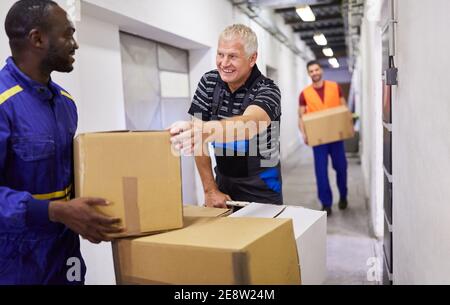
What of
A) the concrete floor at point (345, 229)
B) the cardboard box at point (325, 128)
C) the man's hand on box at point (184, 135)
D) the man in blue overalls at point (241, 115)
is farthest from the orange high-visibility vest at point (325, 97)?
the man's hand on box at point (184, 135)

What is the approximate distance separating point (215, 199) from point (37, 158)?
23.6 inches

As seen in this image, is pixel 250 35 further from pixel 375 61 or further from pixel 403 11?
pixel 375 61

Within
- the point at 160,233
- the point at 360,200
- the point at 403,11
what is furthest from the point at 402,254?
the point at 360,200

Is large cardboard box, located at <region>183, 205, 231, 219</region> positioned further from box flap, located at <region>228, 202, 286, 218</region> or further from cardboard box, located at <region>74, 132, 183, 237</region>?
cardboard box, located at <region>74, 132, 183, 237</region>

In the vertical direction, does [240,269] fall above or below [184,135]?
below

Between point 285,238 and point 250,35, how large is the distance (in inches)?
26.7

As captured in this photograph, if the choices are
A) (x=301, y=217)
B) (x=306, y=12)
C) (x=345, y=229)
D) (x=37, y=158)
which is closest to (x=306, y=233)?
(x=301, y=217)

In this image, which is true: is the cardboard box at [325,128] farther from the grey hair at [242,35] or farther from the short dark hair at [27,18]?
the short dark hair at [27,18]

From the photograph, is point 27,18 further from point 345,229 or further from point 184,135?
point 345,229

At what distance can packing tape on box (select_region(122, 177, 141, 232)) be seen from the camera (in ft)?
2.81

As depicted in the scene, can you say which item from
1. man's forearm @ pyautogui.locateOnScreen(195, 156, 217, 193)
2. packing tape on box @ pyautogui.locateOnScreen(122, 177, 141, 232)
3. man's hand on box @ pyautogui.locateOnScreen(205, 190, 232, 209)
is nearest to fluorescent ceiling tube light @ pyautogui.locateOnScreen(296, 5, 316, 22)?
man's forearm @ pyautogui.locateOnScreen(195, 156, 217, 193)

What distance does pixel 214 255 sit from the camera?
0.76 meters

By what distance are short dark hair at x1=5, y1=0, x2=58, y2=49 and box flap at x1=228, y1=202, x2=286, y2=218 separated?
2.05 ft

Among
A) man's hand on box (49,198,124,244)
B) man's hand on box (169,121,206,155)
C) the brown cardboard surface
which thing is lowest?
the brown cardboard surface
